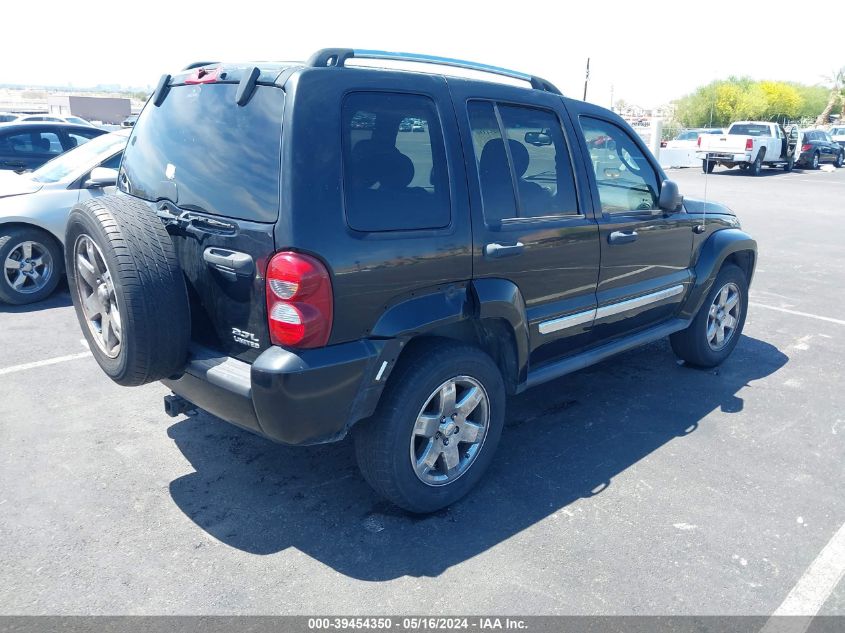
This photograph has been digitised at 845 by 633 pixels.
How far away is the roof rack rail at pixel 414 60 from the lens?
299 centimetres

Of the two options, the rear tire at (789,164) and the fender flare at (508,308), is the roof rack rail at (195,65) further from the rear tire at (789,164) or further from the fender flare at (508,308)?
the rear tire at (789,164)

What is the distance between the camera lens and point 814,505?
355 cm

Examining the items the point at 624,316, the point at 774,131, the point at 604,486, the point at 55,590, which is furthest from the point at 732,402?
the point at 774,131

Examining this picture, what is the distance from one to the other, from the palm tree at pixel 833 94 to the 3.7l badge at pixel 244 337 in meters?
78.8

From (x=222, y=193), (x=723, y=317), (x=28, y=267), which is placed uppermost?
(x=222, y=193)

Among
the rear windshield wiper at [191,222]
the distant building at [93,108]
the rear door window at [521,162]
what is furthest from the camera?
the distant building at [93,108]

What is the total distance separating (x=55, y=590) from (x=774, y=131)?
29680mm

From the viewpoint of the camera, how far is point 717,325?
538 cm

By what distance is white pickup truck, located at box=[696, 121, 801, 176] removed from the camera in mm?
25219

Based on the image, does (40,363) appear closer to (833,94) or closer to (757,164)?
(757,164)

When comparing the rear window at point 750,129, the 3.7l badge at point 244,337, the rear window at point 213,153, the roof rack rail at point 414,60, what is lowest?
the 3.7l badge at point 244,337

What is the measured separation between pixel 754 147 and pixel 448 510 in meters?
26.2

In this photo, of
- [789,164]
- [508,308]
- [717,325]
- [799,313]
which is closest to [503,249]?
[508,308]

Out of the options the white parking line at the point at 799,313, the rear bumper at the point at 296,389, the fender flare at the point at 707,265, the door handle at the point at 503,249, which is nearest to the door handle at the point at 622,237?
the door handle at the point at 503,249
